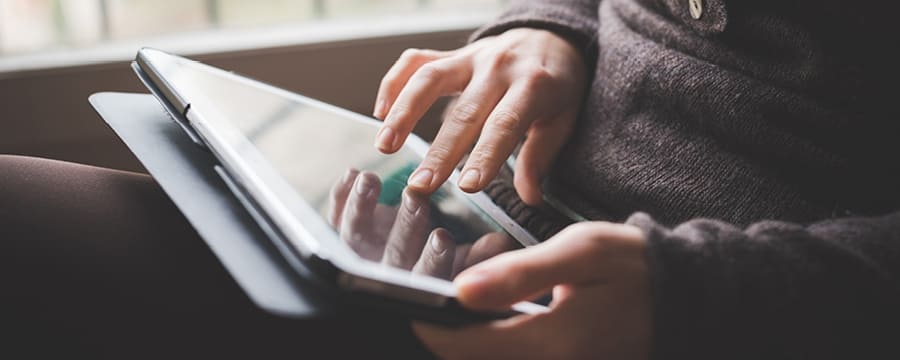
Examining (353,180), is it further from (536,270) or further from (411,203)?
(536,270)

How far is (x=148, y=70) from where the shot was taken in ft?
1.71

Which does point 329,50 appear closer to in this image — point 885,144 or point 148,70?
point 148,70

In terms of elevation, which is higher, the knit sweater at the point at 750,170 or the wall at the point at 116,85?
the knit sweater at the point at 750,170

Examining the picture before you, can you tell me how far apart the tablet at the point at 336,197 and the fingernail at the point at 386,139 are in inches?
0.5

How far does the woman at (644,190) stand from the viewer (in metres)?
0.36

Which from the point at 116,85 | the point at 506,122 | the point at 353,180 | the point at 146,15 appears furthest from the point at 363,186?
the point at 146,15

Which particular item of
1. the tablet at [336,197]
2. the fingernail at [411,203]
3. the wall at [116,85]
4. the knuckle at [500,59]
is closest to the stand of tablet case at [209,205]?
the tablet at [336,197]

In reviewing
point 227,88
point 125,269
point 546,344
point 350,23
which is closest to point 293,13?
point 350,23

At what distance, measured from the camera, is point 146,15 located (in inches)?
41.8

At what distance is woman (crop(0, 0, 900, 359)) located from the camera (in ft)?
1.18

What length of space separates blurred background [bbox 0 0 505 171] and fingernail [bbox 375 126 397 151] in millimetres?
533

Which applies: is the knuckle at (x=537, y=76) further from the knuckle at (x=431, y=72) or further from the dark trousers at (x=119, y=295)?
the dark trousers at (x=119, y=295)

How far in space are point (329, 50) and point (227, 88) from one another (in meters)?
0.51

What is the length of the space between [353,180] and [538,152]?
17 cm
